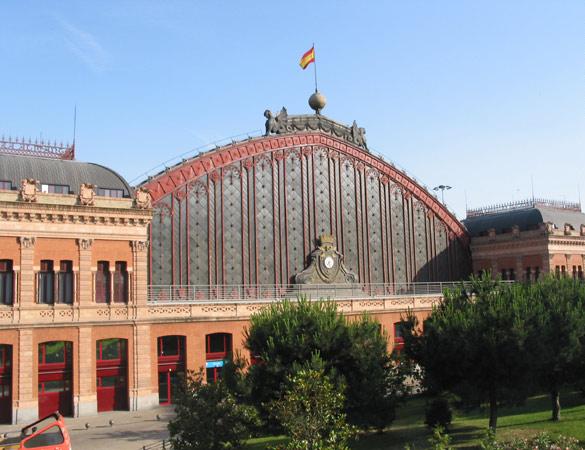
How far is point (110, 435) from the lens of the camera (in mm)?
38094

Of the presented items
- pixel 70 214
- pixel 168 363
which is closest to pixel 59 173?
pixel 70 214

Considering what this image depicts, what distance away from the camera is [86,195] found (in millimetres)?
45781

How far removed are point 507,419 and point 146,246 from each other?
93.7 feet

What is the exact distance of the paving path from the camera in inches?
1405

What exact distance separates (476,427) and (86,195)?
3094 cm

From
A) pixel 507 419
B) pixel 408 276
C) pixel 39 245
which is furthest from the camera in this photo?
pixel 408 276

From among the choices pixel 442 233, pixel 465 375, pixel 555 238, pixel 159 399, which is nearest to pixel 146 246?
pixel 159 399

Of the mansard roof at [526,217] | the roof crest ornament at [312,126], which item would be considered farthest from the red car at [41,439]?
the mansard roof at [526,217]

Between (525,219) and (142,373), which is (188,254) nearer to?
(142,373)

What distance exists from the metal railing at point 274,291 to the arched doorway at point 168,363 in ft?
10.7

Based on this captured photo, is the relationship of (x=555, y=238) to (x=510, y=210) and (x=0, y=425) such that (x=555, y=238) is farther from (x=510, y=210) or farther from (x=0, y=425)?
(x=0, y=425)

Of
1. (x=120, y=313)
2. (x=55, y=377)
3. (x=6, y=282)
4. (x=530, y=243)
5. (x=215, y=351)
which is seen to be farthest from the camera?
(x=530, y=243)

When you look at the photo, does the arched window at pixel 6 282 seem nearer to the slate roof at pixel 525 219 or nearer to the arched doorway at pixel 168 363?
the arched doorway at pixel 168 363

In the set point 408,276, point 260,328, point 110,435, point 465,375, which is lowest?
point 110,435
